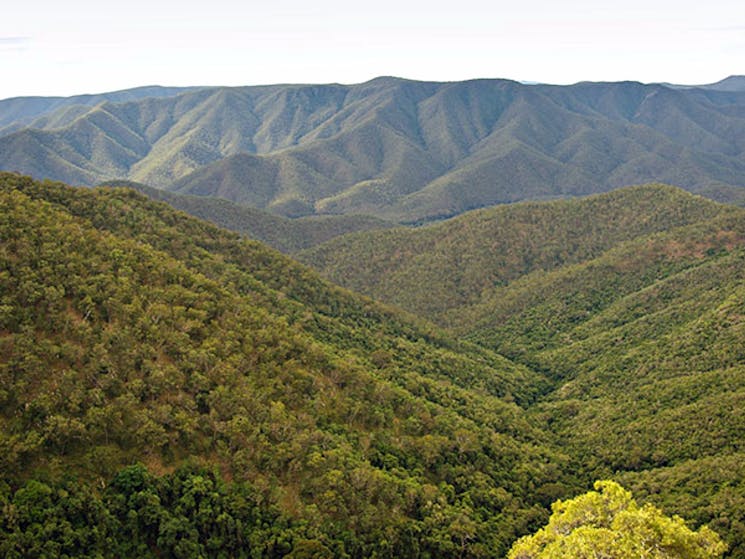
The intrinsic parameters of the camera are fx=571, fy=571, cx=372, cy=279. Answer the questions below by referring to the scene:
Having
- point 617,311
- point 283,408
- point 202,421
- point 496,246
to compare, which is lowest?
point 617,311

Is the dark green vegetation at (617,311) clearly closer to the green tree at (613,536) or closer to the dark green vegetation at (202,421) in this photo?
the dark green vegetation at (202,421)

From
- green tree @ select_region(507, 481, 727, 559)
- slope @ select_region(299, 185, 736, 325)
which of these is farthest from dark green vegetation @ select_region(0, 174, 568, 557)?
slope @ select_region(299, 185, 736, 325)

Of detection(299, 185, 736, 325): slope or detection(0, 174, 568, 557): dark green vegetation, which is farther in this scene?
detection(299, 185, 736, 325): slope

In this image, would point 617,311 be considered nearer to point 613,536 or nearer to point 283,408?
point 283,408

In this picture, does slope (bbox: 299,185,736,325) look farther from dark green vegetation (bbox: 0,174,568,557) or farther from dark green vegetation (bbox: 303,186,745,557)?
dark green vegetation (bbox: 0,174,568,557)

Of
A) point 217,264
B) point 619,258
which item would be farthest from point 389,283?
point 217,264

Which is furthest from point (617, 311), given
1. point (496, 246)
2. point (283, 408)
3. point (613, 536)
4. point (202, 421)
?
point (202, 421)
